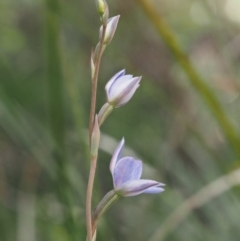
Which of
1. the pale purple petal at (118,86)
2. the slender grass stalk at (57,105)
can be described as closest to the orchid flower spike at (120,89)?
the pale purple petal at (118,86)

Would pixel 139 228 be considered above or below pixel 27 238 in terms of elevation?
below

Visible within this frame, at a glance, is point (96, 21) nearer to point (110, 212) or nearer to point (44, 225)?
point (110, 212)

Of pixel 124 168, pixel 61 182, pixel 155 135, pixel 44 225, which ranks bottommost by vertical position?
pixel 155 135

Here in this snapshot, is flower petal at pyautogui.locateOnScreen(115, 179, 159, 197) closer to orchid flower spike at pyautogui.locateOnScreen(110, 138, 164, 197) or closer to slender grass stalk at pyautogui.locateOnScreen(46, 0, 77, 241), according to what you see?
orchid flower spike at pyautogui.locateOnScreen(110, 138, 164, 197)

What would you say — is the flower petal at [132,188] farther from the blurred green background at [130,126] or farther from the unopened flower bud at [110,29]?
the blurred green background at [130,126]

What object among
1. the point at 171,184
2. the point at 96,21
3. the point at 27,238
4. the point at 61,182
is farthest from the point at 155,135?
the point at 96,21

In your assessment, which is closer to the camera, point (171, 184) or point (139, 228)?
point (139, 228)
